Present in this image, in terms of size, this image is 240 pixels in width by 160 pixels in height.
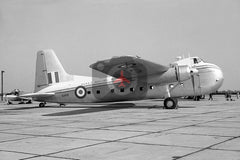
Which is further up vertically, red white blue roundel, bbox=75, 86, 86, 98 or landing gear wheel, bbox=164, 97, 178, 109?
red white blue roundel, bbox=75, 86, 86, 98

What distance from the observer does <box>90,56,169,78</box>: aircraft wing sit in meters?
20.4

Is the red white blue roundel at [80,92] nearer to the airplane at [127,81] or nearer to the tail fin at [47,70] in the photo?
the airplane at [127,81]

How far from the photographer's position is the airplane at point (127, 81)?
22406 millimetres

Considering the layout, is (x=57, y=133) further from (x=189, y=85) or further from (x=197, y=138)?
(x=189, y=85)

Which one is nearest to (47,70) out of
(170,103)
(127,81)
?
(127,81)

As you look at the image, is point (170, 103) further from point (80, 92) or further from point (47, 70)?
point (47, 70)

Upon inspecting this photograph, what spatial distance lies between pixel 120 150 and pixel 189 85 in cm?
1730

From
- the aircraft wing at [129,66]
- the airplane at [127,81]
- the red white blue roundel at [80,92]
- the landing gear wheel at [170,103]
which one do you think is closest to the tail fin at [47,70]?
the airplane at [127,81]

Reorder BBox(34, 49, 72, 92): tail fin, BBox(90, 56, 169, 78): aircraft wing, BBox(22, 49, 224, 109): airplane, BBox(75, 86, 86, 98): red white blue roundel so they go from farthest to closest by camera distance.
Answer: BBox(34, 49, 72, 92): tail fin, BBox(75, 86, 86, 98): red white blue roundel, BBox(22, 49, 224, 109): airplane, BBox(90, 56, 169, 78): aircraft wing

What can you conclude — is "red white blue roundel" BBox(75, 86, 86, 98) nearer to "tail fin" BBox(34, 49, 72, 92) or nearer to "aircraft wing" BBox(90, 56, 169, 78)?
"tail fin" BBox(34, 49, 72, 92)

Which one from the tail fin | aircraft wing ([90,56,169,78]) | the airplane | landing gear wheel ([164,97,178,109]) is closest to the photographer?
aircraft wing ([90,56,169,78])

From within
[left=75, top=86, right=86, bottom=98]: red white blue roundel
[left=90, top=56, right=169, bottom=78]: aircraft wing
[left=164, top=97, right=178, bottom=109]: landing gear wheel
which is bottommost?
[left=164, top=97, right=178, bottom=109]: landing gear wheel

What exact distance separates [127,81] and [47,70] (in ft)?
27.3

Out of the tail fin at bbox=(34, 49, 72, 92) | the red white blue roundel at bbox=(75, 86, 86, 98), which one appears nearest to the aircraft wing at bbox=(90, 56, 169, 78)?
the red white blue roundel at bbox=(75, 86, 86, 98)
